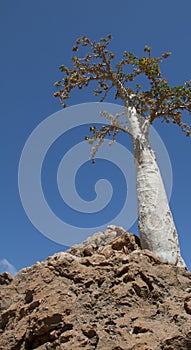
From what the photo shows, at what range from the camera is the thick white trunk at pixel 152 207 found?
645 centimetres

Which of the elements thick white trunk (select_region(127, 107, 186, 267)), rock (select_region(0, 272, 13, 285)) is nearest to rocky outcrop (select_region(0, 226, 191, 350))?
thick white trunk (select_region(127, 107, 186, 267))

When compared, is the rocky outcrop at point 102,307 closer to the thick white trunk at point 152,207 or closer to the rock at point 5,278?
the thick white trunk at point 152,207

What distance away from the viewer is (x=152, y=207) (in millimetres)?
7023

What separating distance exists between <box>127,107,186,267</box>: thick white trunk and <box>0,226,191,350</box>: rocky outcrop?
0.84 metres

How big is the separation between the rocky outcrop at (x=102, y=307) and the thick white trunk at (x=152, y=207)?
836 millimetres

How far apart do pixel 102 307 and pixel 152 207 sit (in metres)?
3.01

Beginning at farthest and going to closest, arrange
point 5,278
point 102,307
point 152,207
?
1. point 152,207
2. point 5,278
3. point 102,307

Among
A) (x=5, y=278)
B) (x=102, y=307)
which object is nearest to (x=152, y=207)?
(x=102, y=307)

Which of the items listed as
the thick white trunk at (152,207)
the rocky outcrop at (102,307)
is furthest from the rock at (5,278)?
the thick white trunk at (152,207)

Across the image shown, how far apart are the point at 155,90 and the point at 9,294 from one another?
6.54 meters

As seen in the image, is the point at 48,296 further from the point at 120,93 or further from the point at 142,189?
the point at 120,93

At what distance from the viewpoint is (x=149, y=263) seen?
5270mm

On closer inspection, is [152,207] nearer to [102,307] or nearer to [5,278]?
[102,307]

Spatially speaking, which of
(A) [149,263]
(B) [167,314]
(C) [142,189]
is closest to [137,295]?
(B) [167,314]
